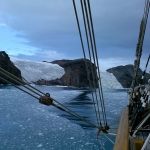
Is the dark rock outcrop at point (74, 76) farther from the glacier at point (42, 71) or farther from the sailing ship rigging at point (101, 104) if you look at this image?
the sailing ship rigging at point (101, 104)

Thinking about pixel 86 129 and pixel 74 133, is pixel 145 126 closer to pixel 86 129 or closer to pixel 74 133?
pixel 74 133

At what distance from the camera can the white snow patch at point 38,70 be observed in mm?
100875

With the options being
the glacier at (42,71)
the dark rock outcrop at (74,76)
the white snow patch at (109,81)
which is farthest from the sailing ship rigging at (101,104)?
the white snow patch at (109,81)

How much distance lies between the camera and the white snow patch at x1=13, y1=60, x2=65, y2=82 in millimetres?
100875

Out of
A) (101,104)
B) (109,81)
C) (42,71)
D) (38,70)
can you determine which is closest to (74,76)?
(42,71)

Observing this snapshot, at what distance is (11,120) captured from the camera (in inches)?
742

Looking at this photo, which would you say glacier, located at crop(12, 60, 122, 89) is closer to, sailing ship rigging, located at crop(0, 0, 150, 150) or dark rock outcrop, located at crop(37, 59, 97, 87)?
dark rock outcrop, located at crop(37, 59, 97, 87)

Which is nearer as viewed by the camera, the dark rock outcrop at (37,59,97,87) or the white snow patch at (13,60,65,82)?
the white snow patch at (13,60,65,82)

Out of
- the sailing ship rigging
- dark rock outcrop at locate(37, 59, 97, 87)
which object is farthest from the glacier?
the sailing ship rigging

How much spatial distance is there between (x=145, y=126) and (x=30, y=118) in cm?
1492

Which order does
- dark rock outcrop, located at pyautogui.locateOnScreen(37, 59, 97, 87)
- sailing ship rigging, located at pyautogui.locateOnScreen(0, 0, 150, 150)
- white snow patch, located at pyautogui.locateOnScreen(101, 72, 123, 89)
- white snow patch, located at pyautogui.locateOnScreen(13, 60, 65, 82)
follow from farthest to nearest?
white snow patch, located at pyautogui.locateOnScreen(101, 72, 123, 89)
dark rock outcrop, located at pyautogui.locateOnScreen(37, 59, 97, 87)
white snow patch, located at pyautogui.locateOnScreen(13, 60, 65, 82)
sailing ship rigging, located at pyautogui.locateOnScreen(0, 0, 150, 150)

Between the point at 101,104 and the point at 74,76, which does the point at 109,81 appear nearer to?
the point at 74,76

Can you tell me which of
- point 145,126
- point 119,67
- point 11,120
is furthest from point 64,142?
point 119,67

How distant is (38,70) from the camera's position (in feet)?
343
